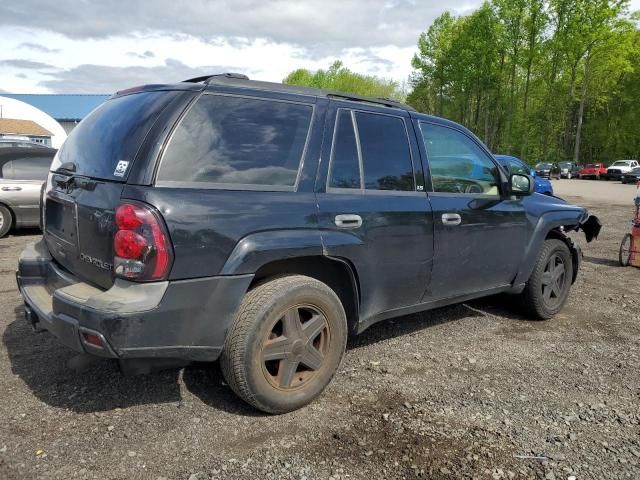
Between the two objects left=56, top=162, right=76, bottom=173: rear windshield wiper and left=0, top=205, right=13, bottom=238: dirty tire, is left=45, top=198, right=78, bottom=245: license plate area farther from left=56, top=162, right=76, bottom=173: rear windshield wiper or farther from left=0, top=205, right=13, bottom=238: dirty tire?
left=0, top=205, right=13, bottom=238: dirty tire

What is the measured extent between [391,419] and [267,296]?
1.06 meters

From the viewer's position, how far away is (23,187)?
888 centimetres

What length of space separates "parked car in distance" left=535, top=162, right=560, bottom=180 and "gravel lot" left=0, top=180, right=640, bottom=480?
34.9 meters

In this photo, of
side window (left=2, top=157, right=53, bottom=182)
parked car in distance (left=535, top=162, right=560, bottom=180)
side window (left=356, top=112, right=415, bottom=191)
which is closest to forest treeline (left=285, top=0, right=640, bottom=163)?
parked car in distance (left=535, top=162, right=560, bottom=180)

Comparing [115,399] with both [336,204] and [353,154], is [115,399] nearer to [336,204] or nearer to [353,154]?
[336,204]

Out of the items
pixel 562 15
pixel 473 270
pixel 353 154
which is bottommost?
pixel 473 270

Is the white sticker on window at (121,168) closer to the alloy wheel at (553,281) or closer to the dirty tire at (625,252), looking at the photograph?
the alloy wheel at (553,281)

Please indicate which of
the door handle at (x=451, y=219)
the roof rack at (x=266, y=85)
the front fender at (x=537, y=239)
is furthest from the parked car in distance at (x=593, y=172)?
the roof rack at (x=266, y=85)

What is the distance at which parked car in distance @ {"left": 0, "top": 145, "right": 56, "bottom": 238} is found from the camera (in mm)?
8758

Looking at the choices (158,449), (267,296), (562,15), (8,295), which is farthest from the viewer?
(562,15)

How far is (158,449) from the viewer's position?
8.86 ft

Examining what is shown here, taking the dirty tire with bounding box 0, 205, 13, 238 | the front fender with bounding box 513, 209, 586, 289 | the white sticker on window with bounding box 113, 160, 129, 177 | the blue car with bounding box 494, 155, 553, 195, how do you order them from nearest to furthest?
the white sticker on window with bounding box 113, 160, 129, 177 < the front fender with bounding box 513, 209, 586, 289 < the dirty tire with bounding box 0, 205, 13, 238 < the blue car with bounding box 494, 155, 553, 195

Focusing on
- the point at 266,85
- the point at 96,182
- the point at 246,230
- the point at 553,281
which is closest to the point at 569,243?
the point at 553,281

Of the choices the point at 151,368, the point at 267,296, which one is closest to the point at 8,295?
the point at 151,368
